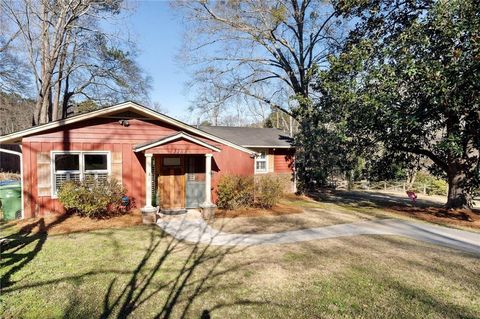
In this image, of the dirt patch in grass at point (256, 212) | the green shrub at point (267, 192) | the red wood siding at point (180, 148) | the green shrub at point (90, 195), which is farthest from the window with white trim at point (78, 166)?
the green shrub at point (267, 192)

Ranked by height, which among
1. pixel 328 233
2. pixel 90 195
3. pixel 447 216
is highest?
→ pixel 90 195

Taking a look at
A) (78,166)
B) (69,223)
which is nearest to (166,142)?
(78,166)

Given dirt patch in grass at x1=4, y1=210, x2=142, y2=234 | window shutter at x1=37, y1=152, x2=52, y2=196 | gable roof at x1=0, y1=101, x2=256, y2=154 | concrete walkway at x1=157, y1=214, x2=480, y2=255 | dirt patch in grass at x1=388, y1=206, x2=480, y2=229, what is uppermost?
gable roof at x1=0, y1=101, x2=256, y2=154

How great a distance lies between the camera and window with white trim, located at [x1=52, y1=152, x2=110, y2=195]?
965 centimetres

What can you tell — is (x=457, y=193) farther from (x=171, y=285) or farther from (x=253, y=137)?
(x=171, y=285)

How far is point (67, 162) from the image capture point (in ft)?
32.1

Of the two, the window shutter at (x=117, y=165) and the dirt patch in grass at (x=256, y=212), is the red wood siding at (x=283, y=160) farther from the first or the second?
the window shutter at (x=117, y=165)

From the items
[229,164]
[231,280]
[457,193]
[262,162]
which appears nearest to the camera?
[231,280]

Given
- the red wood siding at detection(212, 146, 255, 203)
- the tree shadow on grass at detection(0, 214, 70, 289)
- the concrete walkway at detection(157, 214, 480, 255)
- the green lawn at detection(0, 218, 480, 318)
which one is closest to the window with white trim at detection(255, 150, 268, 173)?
the red wood siding at detection(212, 146, 255, 203)

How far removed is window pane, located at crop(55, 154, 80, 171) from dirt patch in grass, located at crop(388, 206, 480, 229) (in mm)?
13429

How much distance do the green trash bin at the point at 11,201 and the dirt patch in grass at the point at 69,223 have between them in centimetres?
115

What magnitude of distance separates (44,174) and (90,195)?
6.17 feet

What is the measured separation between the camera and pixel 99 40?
2000cm

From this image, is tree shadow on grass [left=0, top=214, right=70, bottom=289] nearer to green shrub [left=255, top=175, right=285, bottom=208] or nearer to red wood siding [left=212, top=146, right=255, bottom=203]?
red wood siding [left=212, top=146, right=255, bottom=203]
